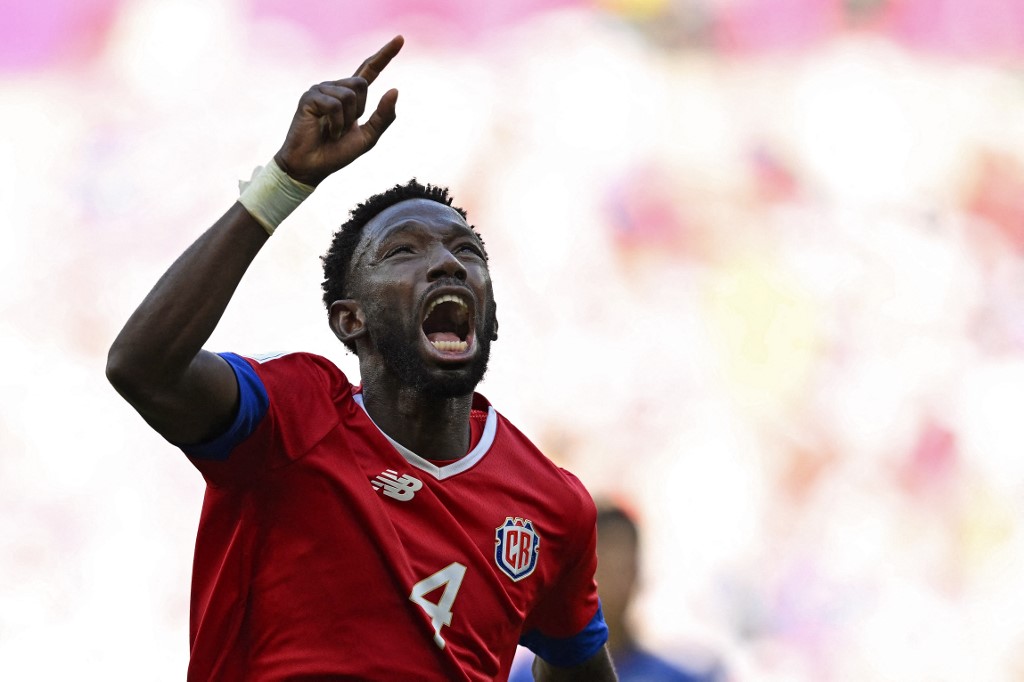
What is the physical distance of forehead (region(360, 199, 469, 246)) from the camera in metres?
3.11

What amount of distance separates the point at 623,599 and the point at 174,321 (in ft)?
11.9

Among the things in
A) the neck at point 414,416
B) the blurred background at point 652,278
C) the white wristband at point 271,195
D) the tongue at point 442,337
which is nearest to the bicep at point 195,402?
the white wristband at point 271,195

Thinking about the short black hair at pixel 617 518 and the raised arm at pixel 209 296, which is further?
the short black hair at pixel 617 518

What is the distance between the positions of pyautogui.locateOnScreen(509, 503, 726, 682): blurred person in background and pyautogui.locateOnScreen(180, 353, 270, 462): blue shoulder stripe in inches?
120

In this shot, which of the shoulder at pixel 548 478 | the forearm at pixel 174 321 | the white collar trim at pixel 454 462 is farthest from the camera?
the shoulder at pixel 548 478

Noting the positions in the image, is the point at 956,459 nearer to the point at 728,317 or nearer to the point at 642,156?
the point at 728,317

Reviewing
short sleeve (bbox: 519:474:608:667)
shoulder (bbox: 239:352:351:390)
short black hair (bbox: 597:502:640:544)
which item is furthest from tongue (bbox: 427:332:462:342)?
short black hair (bbox: 597:502:640:544)

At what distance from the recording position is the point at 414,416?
2.97 meters

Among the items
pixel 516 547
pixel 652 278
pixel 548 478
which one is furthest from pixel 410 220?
pixel 652 278

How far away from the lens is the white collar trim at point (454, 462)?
9.54 feet

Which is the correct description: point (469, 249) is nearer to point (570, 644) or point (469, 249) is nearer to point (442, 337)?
point (442, 337)

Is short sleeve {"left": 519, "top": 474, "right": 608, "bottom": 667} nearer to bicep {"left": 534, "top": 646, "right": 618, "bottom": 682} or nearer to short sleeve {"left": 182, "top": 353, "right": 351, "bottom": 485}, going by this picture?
bicep {"left": 534, "top": 646, "right": 618, "bottom": 682}

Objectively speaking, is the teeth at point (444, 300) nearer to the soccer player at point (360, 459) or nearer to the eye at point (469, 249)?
the soccer player at point (360, 459)

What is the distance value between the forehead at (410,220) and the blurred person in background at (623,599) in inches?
102
